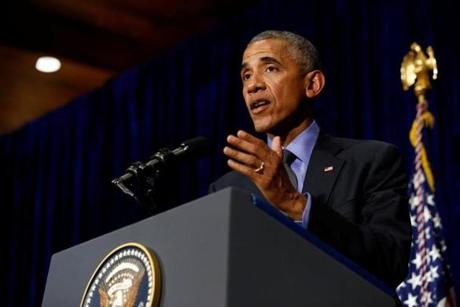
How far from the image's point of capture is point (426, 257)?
11.3ft

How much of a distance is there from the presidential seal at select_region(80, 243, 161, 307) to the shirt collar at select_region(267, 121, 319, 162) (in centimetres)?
65

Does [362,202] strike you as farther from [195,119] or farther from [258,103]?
[195,119]

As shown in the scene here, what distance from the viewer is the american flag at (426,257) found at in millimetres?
3363

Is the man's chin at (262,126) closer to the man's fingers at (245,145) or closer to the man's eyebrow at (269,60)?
the man's eyebrow at (269,60)

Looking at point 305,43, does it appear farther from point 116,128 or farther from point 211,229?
point 116,128

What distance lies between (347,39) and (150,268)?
10.7 ft

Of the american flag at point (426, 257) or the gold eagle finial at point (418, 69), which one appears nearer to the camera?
the american flag at point (426, 257)

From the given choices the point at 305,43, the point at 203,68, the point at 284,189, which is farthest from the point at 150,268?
the point at 203,68

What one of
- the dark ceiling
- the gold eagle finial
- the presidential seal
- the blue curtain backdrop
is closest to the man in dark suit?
the presidential seal

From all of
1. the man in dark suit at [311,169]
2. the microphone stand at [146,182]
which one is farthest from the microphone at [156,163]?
the man in dark suit at [311,169]

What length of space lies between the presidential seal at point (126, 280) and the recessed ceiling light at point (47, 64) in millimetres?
4579

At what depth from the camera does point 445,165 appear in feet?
12.2

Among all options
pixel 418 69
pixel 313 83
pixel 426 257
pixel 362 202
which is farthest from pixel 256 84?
pixel 418 69

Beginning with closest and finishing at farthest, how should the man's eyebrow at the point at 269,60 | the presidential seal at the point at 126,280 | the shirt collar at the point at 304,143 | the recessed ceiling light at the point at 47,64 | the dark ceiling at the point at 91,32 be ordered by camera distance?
the presidential seal at the point at 126,280, the shirt collar at the point at 304,143, the man's eyebrow at the point at 269,60, the dark ceiling at the point at 91,32, the recessed ceiling light at the point at 47,64
